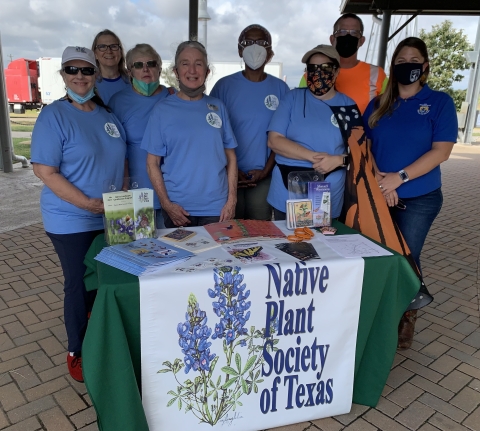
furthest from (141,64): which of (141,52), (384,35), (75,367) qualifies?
(384,35)

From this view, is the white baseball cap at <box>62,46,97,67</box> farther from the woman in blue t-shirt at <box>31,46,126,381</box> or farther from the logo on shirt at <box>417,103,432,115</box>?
the logo on shirt at <box>417,103,432,115</box>

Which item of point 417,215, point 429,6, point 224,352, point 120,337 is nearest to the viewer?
point 120,337

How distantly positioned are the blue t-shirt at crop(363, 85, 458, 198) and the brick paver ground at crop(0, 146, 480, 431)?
1.04 m

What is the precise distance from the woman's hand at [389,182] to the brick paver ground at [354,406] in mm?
1033

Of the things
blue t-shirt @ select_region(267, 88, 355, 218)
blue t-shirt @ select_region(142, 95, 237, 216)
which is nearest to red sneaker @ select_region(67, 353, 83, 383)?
blue t-shirt @ select_region(142, 95, 237, 216)

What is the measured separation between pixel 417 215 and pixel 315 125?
0.76m

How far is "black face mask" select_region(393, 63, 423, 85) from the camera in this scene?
221 cm

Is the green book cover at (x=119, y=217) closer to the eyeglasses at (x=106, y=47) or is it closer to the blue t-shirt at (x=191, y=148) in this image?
the blue t-shirt at (x=191, y=148)

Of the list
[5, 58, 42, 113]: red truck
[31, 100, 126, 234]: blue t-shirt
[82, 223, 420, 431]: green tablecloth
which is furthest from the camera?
[5, 58, 42, 113]: red truck

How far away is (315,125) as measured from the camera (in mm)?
2230

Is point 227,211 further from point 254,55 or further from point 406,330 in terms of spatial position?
point 406,330

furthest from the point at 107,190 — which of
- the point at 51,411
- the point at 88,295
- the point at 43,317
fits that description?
the point at 43,317

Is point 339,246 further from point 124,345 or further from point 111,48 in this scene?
point 111,48

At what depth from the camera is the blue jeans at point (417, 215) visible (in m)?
2.34
